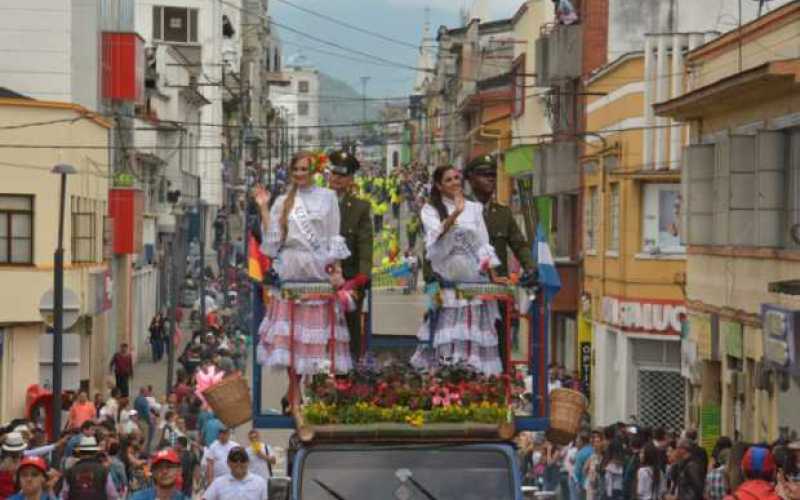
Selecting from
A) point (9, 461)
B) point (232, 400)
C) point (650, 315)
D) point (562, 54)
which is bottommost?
point (9, 461)

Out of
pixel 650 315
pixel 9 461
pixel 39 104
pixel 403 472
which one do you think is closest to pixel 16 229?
pixel 39 104

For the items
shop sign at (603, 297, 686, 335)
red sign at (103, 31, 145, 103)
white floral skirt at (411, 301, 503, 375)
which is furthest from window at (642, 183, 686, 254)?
white floral skirt at (411, 301, 503, 375)

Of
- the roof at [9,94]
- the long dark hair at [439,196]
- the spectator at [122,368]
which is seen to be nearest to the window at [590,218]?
the spectator at [122,368]

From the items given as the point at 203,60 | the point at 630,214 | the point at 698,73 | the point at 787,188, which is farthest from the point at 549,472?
the point at 203,60

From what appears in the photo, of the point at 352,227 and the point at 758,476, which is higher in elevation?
the point at 352,227

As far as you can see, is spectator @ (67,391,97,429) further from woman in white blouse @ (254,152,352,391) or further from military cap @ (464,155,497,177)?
woman in white blouse @ (254,152,352,391)

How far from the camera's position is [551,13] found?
224ft

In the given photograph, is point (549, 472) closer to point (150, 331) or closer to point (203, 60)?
point (150, 331)

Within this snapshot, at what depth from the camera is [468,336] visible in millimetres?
17531

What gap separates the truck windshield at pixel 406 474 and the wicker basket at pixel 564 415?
159cm

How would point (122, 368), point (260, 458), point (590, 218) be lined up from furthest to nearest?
point (590, 218)
point (122, 368)
point (260, 458)

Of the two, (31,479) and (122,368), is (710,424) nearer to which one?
(122,368)

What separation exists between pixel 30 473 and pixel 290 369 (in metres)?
2.33

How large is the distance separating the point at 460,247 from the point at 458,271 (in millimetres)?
180
